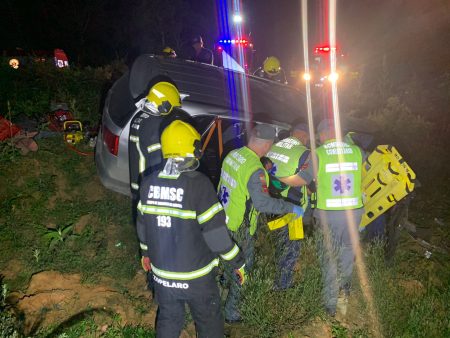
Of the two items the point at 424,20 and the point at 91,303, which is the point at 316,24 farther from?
the point at 91,303

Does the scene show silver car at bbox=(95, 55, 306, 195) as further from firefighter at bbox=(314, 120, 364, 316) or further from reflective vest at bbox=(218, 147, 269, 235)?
firefighter at bbox=(314, 120, 364, 316)

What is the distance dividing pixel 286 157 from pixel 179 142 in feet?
4.41

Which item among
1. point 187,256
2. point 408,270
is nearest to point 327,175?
point 187,256

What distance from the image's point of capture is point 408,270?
439 centimetres

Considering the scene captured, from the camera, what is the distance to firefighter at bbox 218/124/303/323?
3160 mm

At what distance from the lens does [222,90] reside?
190 inches

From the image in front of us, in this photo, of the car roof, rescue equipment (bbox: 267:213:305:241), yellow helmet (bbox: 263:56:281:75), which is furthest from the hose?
yellow helmet (bbox: 263:56:281:75)

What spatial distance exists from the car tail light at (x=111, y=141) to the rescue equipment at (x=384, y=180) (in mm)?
2627

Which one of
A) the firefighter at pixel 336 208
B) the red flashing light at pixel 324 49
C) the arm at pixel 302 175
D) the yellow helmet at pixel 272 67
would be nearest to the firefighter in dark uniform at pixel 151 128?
the arm at pixel 302 175

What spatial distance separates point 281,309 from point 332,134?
1.63m

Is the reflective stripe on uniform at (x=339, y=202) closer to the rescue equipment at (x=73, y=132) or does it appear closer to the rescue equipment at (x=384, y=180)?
the rescue equipment at (x=384, y=180)

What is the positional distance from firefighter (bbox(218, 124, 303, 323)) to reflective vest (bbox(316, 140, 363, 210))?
0.31 m

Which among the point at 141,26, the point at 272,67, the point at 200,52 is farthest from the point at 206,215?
the point at 141,26

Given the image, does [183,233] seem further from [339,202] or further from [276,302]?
[339,202]
